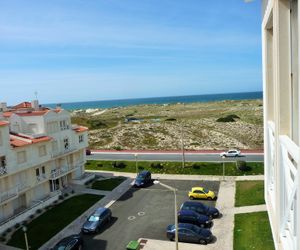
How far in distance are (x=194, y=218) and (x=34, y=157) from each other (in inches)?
721

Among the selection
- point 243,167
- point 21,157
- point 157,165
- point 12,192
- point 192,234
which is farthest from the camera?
point 157,165

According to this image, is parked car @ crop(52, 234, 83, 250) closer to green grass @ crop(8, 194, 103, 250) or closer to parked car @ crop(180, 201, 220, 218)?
green grass @ crop(8, 194, 103, 250)

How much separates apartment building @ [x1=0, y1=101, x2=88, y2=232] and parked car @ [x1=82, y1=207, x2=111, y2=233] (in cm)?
747

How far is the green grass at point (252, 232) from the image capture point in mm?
26188

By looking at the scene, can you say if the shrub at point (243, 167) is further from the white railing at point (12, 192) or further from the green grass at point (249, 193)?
the white railing at point (12, 192)

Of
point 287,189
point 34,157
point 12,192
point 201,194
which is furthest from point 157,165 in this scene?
point 287,189

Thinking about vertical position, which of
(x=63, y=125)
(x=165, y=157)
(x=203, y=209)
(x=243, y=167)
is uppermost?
(x=63, y=125)

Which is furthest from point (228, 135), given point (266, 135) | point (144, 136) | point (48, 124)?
point (266, 135)

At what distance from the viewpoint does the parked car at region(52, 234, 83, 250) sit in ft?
85.8

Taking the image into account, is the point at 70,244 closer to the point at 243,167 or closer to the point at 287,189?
the point at 287,189

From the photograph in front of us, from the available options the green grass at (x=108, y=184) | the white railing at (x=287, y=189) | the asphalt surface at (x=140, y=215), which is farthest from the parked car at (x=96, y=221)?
the white railing at (x=287, y=189)

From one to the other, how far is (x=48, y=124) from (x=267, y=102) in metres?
32.6

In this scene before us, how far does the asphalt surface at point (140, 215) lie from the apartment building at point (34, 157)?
851 cm

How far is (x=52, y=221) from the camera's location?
33500 mm
